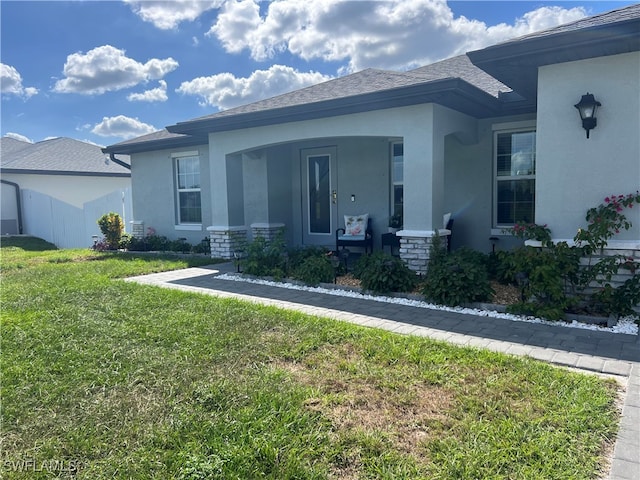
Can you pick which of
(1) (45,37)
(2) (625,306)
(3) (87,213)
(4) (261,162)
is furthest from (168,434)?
(3) (87,213)

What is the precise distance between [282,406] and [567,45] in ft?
15.9

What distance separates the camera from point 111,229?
40.8ft

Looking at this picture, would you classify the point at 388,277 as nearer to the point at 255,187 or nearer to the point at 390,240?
the point at 390,240

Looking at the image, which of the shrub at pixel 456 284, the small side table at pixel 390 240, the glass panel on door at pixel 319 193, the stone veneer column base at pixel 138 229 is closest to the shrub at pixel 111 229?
the stone veneer column base at pixel 138 229

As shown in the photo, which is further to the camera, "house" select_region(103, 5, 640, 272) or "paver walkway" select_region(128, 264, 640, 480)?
"house" select_region(103, 5, 640, 272)

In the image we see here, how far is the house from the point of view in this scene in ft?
16.0

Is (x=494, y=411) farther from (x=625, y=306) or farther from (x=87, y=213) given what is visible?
(x=87, y=213)

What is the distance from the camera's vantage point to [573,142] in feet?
16.6

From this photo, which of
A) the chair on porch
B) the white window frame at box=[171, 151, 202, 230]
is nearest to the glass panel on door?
the chair on porch

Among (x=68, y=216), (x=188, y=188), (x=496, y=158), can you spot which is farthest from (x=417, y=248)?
(x=68, y=216)

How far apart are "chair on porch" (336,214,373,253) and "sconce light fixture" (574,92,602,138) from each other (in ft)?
14.6

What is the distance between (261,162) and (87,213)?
9016mm

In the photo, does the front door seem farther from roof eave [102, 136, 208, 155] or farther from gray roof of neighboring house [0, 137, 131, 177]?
gray roof of neighboring house [0, 137, 131, 177]

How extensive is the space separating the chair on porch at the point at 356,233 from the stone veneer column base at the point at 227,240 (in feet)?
7.34
